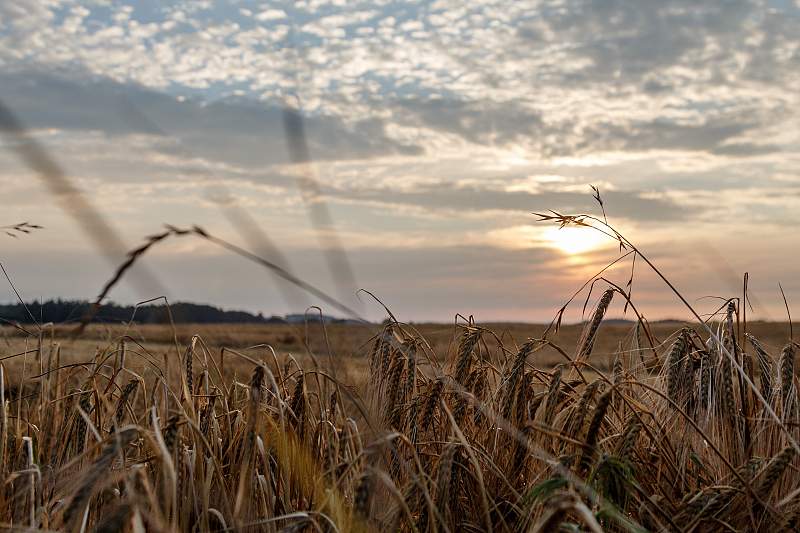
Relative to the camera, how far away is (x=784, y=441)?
122 inches

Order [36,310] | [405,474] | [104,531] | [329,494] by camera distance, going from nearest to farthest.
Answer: [104,531] < [329,494] < [405,474] < [36,310]

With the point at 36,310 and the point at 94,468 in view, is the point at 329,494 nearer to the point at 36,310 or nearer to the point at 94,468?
the point at 94,468

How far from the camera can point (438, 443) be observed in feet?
10.4

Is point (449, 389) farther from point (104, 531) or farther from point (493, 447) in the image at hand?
point (104, 531)

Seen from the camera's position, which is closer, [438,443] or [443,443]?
[443,443]

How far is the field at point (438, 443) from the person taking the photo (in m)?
2.35

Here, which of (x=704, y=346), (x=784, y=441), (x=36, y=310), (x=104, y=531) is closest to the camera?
(x=104, y=531)

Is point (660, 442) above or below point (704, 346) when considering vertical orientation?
below

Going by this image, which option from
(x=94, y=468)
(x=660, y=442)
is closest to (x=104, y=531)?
(x=94, y=468)

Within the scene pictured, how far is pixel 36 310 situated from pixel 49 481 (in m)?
1.83

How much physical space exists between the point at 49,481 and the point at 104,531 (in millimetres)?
1716

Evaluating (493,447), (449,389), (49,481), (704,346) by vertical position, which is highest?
(704,346)

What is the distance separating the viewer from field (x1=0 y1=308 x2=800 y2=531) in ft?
7.70

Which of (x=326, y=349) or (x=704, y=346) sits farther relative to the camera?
(x=704, y=346)
